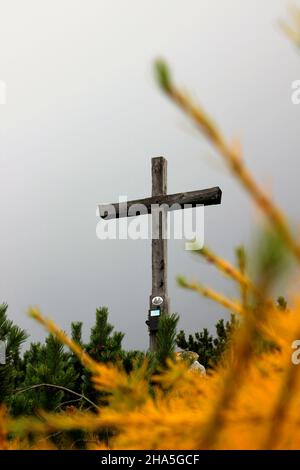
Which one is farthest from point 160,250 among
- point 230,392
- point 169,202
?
point 230,392

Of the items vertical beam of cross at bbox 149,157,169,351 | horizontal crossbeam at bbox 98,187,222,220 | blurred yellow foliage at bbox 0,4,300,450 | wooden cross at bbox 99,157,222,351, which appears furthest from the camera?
vertical beam of cross at bbox 149,157,169,351

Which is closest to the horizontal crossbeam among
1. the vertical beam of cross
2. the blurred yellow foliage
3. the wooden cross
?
the wooden cross

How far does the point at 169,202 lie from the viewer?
759 centimetres

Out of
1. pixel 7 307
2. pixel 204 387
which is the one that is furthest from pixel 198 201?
pixel 204 387

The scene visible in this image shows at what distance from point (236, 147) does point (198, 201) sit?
6.86 meters

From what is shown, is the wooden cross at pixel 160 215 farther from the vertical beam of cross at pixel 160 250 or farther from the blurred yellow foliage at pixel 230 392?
the blurred yellow foliage at pixel 230 392

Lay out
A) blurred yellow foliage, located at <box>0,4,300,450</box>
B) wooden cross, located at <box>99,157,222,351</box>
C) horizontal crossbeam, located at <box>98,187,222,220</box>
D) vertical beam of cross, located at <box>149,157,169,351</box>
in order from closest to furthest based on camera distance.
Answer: blurred yellow foliage, located at <box>0,4,300,450</box> → horizontal crossbeam, located at <box>98,187,222,220</box> → wooden cross, located at <box>99,157,222,351</box> → vertical beam of cross, located at <box>149,157,169,351</box>

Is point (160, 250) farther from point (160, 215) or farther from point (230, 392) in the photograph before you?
point (230, 392)

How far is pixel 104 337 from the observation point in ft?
6.97

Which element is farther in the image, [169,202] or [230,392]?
[169,202]

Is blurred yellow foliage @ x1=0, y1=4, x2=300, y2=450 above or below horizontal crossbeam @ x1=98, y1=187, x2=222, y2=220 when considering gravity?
below

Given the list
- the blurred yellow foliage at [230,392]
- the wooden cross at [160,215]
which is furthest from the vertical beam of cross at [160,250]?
the blurred yellow foliage at [230,392]

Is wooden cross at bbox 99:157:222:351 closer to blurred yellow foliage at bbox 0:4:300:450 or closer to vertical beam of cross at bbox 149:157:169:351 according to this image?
vertical beam of cross at bbox 149:157:169:351

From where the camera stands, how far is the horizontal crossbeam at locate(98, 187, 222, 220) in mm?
7125
